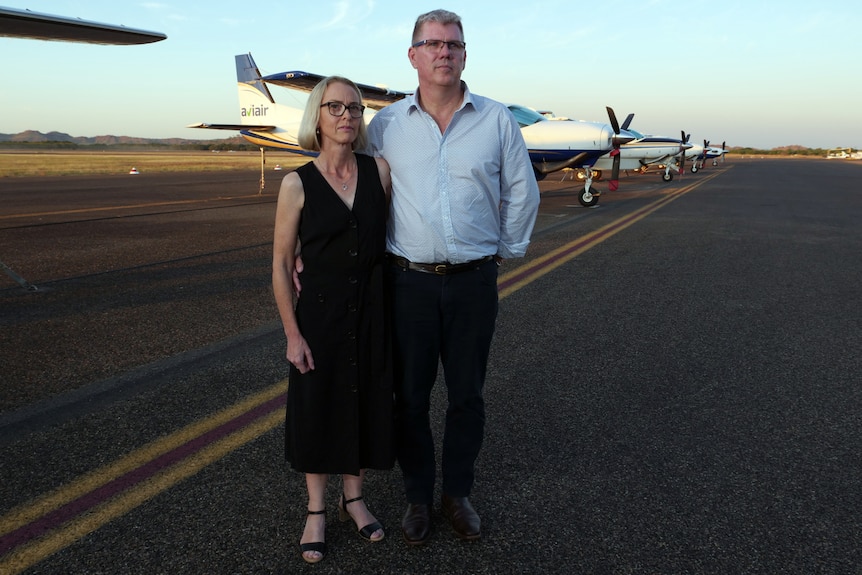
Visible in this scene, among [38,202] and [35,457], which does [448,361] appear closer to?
[35,457]

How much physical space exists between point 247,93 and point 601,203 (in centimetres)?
1434

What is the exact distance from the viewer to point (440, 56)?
222 centimetres

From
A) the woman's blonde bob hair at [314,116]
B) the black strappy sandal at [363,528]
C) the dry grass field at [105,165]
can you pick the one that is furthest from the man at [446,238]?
the dry grass field at [105,165]

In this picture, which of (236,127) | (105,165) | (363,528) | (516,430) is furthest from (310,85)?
(105,165)

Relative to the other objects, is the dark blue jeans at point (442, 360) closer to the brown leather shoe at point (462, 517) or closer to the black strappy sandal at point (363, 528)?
the brown leather shoe at point (462, 517)

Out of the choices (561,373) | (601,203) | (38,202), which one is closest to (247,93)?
(38,202)

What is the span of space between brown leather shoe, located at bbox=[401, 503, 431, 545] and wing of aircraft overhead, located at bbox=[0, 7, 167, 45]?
7249mm

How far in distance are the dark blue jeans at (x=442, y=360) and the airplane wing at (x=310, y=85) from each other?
1312 centimetres

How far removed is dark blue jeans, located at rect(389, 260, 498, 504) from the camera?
7.70 feet

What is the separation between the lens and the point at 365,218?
7.32 ft

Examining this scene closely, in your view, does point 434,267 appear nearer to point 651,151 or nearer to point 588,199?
point 588,199

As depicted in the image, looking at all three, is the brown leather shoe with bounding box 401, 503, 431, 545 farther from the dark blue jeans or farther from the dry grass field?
the dry grass field

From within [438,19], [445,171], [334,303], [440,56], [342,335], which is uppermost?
[438,19]

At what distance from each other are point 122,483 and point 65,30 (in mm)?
7082
